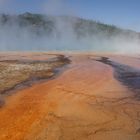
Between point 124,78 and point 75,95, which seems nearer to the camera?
point 75,95

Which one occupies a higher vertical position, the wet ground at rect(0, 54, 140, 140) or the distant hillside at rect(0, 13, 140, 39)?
the distant hillside at rect(0, 13, 140, 39)

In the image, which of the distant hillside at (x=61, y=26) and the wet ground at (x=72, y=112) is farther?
the distant hillside at (x=61, y=26)

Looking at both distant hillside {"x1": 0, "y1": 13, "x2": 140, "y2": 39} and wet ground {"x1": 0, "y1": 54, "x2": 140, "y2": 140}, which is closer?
wet ground {"x1": 0, "y1": 54, "x2": 140, "y2": 140}

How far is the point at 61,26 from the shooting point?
137 feet

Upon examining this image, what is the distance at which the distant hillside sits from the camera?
38.5 m

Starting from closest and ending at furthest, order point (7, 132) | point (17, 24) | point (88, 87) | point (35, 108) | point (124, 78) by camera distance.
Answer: point (7, 132) < point (35, 108) < point (88, 87) < point (124, 78) < point (17, 24)

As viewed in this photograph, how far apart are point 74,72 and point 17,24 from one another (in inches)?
1236

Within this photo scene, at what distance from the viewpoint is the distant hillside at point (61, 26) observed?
38.5m

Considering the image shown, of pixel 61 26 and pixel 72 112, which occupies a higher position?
pixel 61 26

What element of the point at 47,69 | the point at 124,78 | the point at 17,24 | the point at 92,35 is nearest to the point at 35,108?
the point at 124,78

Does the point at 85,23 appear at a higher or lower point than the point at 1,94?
higher

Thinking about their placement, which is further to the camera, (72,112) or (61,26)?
(61,26)

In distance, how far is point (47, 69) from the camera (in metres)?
8.79

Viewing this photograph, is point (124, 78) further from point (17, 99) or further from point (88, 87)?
point (17, 99)
